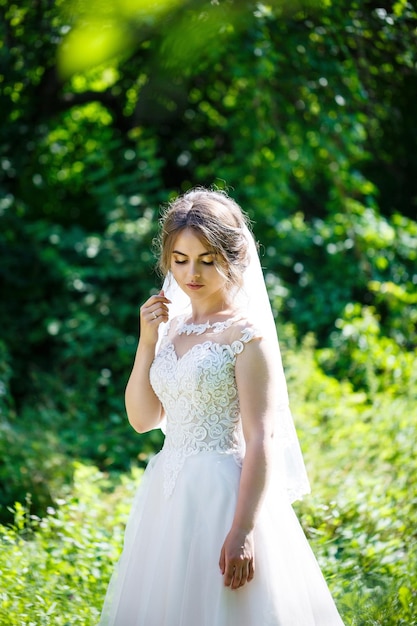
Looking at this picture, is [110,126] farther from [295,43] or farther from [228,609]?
[228,609]

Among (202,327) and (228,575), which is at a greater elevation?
(202,327)

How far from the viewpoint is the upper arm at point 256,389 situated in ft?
7.41

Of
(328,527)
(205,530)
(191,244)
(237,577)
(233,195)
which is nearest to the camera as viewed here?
(237,577)

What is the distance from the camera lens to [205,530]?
234cm

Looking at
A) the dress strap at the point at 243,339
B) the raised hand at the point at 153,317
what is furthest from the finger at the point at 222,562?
the raised hand at the point at 153,317

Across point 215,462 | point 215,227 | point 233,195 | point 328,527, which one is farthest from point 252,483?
point 233,195

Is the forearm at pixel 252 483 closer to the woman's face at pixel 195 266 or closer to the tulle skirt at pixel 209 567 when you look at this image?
the tulle skirt at pixel 209 567

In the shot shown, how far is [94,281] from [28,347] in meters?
0.86

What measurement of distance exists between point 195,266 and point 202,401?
430 millimetres

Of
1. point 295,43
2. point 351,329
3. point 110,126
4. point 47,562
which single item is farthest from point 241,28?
point 47,562

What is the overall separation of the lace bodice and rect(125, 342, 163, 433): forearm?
117mm

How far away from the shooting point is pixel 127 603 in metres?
2.48

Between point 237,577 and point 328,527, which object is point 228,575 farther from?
point 328,527

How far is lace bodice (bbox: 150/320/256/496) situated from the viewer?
7.75ft
